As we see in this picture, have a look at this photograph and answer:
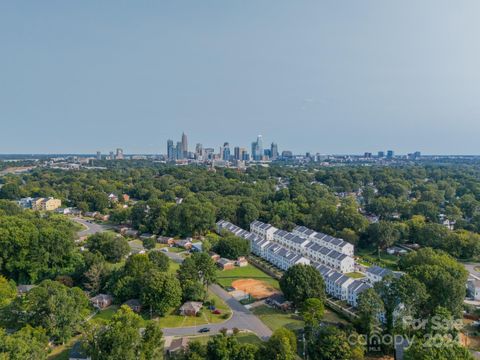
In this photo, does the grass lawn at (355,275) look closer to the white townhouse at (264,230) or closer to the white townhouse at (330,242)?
the white townhouse at (330,242)

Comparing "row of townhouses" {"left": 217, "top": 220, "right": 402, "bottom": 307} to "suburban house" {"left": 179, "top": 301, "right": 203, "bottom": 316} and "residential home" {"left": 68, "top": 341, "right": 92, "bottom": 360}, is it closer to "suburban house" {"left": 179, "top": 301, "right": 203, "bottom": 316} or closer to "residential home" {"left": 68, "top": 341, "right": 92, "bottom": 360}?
"suburban house" {"left": 179, "top": 301, "right": 203, "bottom": 316}

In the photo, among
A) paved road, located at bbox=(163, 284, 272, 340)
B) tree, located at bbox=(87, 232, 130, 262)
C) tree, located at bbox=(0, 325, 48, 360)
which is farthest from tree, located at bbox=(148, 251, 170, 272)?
tree, located at bbox=(0, 325, 48, 360)

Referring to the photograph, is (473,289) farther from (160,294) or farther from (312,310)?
(160,294)

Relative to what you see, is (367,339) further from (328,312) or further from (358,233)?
(358,233)

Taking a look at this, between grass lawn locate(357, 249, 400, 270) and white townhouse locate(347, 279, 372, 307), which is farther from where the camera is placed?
grass lawn locate(357, 249, 400, 270)

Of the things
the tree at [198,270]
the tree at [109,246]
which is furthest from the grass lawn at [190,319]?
the tree at [109,246]
